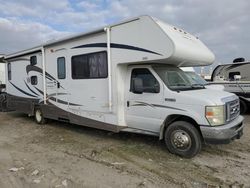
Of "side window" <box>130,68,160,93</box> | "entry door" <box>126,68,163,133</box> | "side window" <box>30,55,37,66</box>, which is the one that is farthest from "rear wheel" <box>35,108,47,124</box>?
"side window" <box>130,68,160,93</box>

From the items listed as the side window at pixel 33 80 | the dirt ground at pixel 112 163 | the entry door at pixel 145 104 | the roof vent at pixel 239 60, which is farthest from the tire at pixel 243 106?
the side window at pixel 33 80

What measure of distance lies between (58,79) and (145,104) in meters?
3.62

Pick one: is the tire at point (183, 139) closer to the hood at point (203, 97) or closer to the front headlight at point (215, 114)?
the front headlight at point (215, 114)

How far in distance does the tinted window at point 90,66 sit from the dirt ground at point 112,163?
186 centimetres

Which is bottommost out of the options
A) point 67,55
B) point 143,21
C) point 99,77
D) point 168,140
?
point 168,140

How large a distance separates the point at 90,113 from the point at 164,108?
2.46m

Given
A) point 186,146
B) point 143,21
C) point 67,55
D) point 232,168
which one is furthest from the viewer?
point 67,55

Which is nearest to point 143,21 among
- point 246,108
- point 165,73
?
point 165,73

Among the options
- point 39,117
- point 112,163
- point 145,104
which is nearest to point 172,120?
point 145,104

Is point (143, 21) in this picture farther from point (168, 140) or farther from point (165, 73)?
point (168, 140)

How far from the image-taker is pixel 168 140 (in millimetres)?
6180

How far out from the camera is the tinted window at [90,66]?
7.36 meters

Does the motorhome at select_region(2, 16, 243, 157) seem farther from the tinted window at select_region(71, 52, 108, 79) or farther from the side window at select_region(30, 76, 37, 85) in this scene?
the side window at select_region(30, 76, 37, 85)

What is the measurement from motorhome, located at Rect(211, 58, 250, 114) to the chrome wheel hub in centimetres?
653
